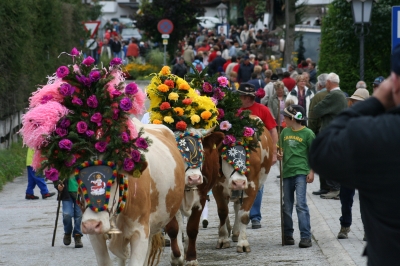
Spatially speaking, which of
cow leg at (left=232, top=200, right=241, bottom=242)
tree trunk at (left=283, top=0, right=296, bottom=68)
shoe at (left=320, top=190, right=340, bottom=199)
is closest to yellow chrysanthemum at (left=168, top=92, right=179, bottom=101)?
cow leg at (left=232, top=200, right=241, bottom=242)

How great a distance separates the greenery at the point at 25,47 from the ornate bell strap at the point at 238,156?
32.5 feet

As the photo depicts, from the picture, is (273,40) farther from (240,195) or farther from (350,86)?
(240,195)

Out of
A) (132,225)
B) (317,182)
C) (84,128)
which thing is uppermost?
(84,128)

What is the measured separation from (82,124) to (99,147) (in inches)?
10.5

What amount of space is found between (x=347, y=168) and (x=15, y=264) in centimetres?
778

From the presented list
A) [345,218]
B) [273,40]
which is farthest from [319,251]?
[273,40]

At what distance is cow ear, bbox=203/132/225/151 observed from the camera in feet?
35.2

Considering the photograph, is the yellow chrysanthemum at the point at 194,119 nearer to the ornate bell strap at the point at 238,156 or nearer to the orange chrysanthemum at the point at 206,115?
the orange chrysanthemum at the point at 206,115

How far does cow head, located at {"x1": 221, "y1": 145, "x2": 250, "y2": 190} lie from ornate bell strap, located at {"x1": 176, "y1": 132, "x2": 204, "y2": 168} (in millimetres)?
967

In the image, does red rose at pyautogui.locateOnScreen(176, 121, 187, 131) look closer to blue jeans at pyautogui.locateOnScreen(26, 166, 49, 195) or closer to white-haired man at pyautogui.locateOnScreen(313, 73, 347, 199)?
white-haired man at pyautogui.locateOnScreen(313, 73, 347, 199)

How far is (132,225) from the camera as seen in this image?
7.68 metres

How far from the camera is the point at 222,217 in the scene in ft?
38.0

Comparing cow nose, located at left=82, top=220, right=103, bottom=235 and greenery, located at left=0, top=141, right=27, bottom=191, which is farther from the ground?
cow nose, located at left=82, top=220, right=103, bottom=235

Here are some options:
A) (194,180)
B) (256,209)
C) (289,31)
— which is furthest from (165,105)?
(289,31)
